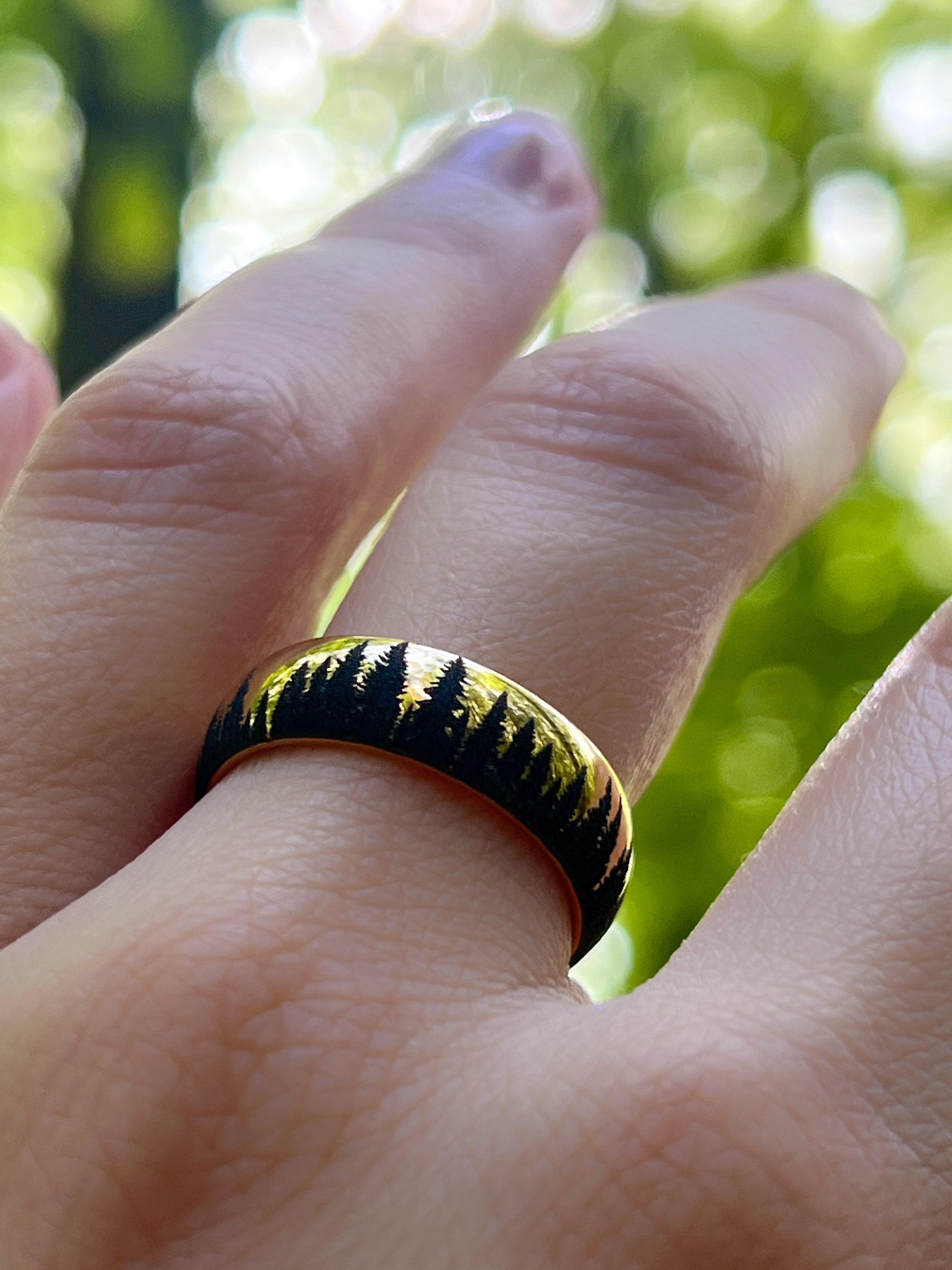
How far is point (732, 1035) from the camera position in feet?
2.87

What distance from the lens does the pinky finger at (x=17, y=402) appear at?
63.6 inches

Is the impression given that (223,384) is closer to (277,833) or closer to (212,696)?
(212,696)

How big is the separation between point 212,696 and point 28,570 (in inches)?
10.1

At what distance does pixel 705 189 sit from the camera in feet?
25.3

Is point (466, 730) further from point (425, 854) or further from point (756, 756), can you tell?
point (756, 756)

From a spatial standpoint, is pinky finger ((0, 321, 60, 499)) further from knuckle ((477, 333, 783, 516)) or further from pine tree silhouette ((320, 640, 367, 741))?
pine tree silhouette ((320, 640, 367, 741))

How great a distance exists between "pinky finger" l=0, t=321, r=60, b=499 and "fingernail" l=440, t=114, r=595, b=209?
65cm

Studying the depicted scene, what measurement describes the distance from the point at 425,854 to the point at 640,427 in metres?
0.57

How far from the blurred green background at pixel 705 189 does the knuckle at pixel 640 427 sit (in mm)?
5206

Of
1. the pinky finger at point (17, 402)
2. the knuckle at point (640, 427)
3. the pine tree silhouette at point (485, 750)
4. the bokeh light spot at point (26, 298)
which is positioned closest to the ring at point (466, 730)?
the pine tree silhouette at point (485, 750)

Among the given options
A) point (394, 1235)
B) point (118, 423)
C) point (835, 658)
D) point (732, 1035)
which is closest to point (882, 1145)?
point (732, 1035)

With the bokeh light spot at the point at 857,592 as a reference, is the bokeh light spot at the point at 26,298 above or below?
below

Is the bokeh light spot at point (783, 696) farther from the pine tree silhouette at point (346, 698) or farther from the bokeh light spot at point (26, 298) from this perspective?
the pine tree silhouette at point (346, 698)

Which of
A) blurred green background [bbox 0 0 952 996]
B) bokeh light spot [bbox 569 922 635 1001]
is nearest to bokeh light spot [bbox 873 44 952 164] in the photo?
blurred green background [bbox 0 0 952 996]
